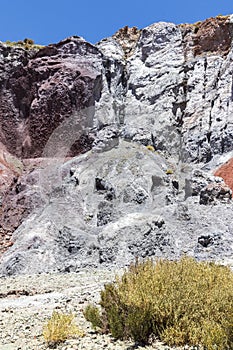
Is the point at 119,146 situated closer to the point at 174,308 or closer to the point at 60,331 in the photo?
the point at 60,331

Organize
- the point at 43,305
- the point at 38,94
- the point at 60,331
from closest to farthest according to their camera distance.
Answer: the point at 60,331
the point at 43,305
the point at 38,94

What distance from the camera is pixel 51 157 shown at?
42.2m

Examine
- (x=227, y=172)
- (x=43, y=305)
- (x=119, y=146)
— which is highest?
(x=119, y=146)

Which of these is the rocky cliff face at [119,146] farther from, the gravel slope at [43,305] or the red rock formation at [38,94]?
the gravel slope at [43,305]

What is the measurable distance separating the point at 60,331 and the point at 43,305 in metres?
3.95

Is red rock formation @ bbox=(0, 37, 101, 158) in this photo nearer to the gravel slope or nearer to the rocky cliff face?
the rocky cliff face

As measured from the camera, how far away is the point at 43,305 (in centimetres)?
1132

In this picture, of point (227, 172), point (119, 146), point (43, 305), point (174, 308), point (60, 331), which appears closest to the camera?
point (174, 308)

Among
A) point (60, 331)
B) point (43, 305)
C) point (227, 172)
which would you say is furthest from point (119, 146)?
point (60, 331)

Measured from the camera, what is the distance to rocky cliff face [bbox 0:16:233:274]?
19.7 meters

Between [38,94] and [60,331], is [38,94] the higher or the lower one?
the higher one

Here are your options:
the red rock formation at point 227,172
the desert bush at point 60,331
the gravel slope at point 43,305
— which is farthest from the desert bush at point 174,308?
the red rock formation at point 227,172

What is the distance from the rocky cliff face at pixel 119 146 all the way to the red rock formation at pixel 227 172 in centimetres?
11

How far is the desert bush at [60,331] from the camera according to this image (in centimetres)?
750
